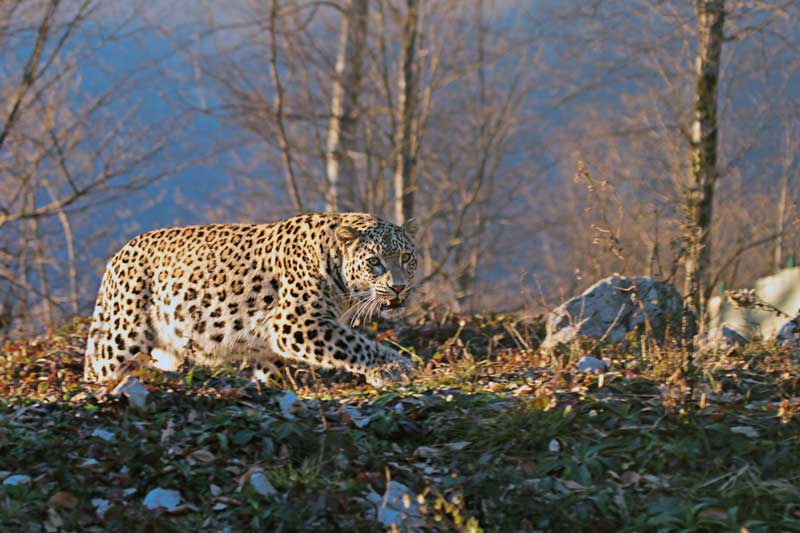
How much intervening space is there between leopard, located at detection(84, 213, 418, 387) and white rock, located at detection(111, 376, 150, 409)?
1388 millimetres

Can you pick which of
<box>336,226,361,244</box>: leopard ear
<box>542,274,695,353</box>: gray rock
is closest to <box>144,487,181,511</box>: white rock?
<box>336,226,361,244</box>: leopard ear

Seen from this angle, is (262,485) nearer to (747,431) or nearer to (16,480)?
(16,480)

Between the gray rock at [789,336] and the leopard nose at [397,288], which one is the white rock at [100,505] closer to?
the leopard nose at [397,288]

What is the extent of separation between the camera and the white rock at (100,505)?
13.9 ft

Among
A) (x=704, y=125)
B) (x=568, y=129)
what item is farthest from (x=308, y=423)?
(x=568, y=129)

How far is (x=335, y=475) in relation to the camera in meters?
4.48

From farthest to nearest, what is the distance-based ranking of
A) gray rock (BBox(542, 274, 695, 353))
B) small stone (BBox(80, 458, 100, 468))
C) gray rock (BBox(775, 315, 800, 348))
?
gray rock (BBox(542, 274, 695, 353))
gray rock (BBox(775, 315, 800, 348))
small stone (BBox(80, 458, 100, 468))

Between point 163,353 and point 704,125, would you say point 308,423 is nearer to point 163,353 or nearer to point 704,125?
point 163,353

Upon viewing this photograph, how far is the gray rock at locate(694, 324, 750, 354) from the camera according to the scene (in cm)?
665

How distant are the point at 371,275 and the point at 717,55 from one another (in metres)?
5.52

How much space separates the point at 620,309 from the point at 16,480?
5.05 meters

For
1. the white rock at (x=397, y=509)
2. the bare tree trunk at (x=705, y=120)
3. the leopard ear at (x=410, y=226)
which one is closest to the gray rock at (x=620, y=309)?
the leopard ear at (x=410, y=226)

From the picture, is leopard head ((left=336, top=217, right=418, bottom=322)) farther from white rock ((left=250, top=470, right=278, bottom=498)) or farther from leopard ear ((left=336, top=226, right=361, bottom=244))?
white rock ((left=250, top=470, right=278, bottom=498))

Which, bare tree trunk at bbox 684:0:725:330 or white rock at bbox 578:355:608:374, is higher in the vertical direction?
bare tree trunk at bbox 684:0:725:330
